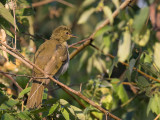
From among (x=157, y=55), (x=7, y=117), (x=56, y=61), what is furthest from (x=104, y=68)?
(x=7, y=117)

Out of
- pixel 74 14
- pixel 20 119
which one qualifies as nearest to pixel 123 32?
pixel 20 119

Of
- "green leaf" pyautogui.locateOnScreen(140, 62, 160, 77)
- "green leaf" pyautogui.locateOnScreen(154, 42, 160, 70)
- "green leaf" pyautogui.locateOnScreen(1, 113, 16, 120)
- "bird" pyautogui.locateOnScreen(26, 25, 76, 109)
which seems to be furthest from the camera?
"bird" pyautogui.locateOnScreen(26, 25, 76, 109)

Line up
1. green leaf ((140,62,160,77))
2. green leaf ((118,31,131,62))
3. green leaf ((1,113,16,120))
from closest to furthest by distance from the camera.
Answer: green leaf ((1,113,16,120)) < green leaf ((118,31,131,62)) < green leaf ((140,62,160,77))

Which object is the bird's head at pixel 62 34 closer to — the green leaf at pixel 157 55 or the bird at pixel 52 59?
the bird at pixel 52 59

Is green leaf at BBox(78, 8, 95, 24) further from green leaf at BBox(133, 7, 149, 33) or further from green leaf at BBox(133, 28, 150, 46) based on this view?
green leaf at BBox(133, 7, 149, 33)

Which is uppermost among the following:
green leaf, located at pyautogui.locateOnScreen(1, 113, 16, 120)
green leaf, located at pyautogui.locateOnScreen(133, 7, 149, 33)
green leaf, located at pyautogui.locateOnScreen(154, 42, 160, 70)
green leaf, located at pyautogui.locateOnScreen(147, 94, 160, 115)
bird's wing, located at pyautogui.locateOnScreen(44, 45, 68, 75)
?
bird's wing, located at pyautogui.locateOnScreen(44, 45, 68, 75)

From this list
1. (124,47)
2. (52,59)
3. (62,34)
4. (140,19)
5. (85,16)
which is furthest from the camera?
(62,34)

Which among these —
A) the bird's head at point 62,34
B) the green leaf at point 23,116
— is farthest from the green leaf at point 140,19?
the bird's head at point 62,34

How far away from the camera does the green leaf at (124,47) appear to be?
307 centimetres

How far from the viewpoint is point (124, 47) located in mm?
3162

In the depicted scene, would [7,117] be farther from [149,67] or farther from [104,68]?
[104,68]

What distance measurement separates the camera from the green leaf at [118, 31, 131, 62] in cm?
307

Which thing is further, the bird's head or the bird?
the bird's head

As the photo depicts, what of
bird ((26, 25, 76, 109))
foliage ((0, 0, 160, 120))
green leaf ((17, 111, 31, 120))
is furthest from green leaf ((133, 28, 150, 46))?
green leaf ((17, 111, 31, 120))
